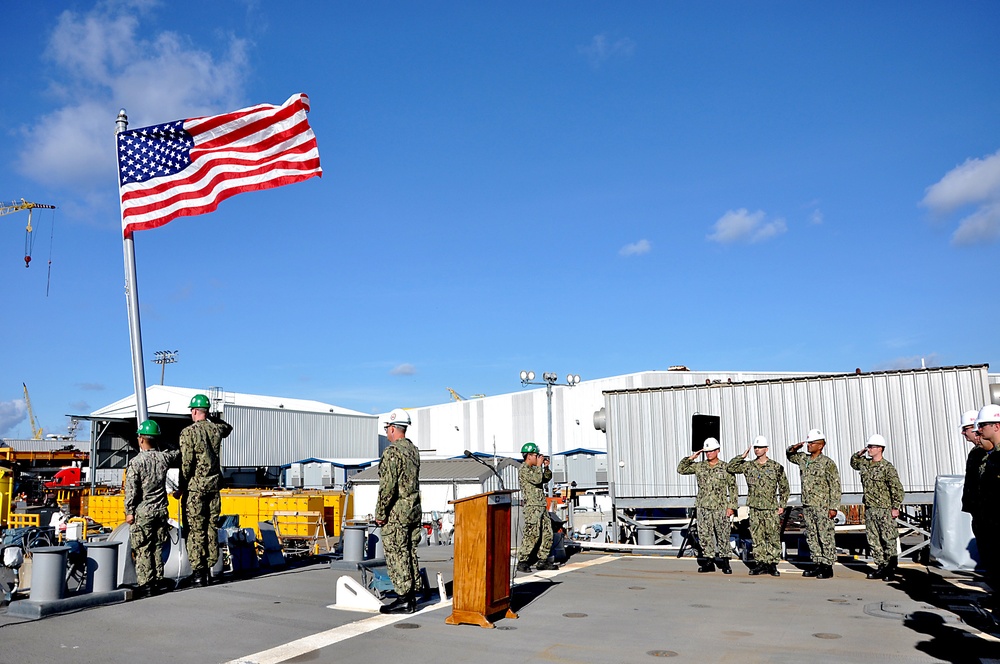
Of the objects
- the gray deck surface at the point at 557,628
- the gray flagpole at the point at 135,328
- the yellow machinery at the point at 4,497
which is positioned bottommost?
the gray deck surface at the point at 557,628

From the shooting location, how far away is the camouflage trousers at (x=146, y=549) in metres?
8.73

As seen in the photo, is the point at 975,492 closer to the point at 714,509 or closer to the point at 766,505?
the point at 766,505

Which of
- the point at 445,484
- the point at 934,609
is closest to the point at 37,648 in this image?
the point at 934,609

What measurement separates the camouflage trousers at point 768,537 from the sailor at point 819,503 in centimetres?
50

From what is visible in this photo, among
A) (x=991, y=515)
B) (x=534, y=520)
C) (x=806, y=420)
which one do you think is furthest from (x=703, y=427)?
(x=991, y=515)

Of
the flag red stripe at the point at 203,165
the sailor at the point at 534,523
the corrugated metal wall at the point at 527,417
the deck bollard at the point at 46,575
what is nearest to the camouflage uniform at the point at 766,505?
the sailor at the point at 534,523

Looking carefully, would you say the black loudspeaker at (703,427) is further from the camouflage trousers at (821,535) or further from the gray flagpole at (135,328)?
the gray flagpole at (135,328)

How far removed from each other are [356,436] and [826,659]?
59.9 m

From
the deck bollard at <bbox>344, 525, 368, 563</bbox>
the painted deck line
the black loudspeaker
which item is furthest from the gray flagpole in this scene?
the black loudspeaker

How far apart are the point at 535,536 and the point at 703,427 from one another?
5.39m

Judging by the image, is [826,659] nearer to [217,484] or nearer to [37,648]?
[37,648]

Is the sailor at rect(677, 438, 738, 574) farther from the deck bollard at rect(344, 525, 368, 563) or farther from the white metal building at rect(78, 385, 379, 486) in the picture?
the white metal building at rect(78, 385, 379, 486)

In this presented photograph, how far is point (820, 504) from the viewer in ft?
37.8

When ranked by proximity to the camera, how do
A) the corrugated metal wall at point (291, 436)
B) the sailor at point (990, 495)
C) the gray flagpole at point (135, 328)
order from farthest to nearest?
1. the corrugated metal wall at point (291, 436)
2. the gray flagpole at point (135, 328)
3. the sailor at point (990, 495)
